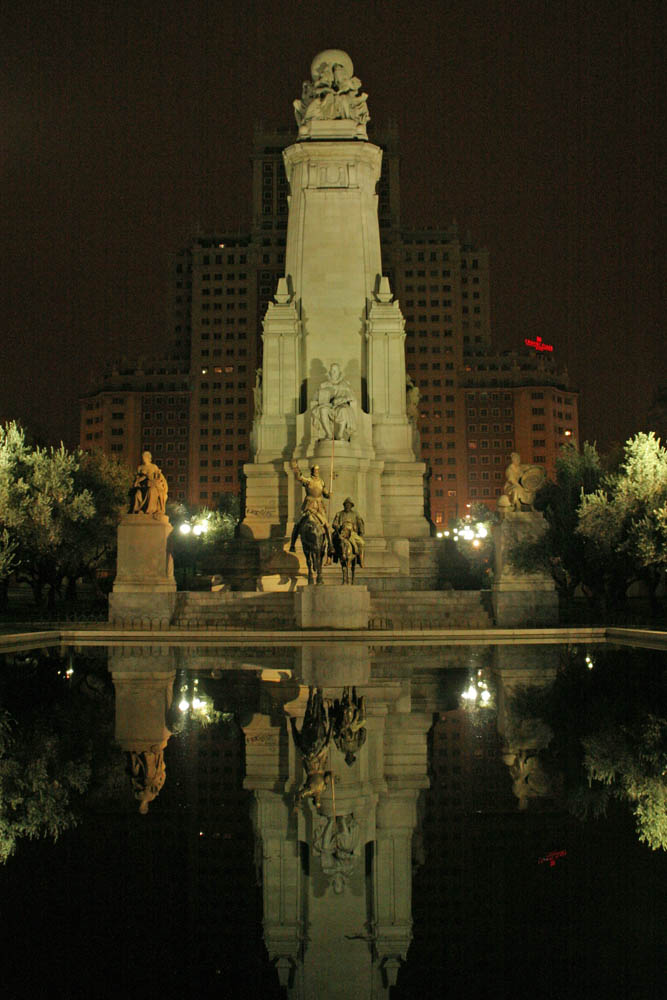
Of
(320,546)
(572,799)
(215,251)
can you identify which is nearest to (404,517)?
(320,546)

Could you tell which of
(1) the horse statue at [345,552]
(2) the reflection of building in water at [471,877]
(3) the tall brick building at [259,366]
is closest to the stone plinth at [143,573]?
(1) the horse statue at [345,552]

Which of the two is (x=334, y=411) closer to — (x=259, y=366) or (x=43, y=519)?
(x=43, y=519)

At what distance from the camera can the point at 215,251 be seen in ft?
528

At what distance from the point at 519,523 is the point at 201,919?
27.1 metres

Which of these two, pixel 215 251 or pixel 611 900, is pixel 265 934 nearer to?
pixel 611 900

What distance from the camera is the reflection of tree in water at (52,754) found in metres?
7.15

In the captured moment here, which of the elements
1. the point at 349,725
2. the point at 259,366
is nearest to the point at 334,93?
the point at 349,725

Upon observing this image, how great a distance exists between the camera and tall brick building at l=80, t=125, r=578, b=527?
159750 mm

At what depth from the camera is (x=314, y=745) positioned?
977cm

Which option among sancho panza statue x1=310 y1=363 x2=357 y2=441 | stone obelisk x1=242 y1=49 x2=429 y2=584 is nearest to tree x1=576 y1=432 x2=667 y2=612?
stone obelisk x1=242 y1=49 x2=429 y2=584

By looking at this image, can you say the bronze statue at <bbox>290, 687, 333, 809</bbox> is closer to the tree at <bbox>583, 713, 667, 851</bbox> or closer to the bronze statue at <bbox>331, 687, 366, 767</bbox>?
the bronze statue at <bbox>331, 687, 366, 767</bbox>

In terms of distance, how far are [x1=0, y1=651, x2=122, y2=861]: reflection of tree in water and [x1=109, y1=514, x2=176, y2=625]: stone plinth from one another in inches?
559

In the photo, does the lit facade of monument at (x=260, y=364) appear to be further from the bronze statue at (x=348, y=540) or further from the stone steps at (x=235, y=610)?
the bronze statue at (x=348, y=540)

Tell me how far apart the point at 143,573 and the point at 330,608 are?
7.32 metres
